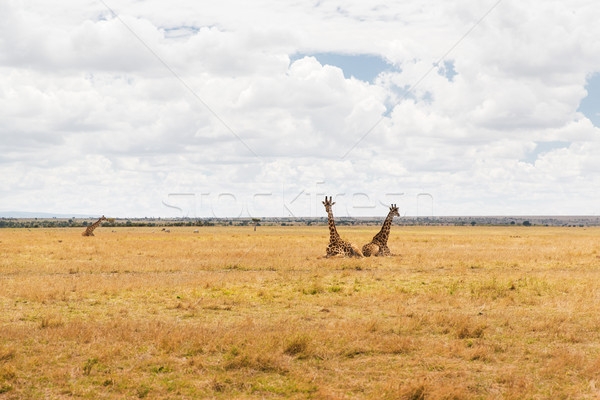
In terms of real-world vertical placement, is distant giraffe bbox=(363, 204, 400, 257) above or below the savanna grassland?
above

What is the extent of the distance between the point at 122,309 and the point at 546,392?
10.5 metres

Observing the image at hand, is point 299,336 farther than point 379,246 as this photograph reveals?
No

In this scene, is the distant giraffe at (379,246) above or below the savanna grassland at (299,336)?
above

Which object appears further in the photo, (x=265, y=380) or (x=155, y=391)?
(x=265, y=380)

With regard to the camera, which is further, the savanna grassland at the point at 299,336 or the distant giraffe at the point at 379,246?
the distant giraffe at the point at 379,246

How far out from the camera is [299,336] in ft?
34.1

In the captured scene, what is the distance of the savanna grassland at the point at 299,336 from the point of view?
8.26m

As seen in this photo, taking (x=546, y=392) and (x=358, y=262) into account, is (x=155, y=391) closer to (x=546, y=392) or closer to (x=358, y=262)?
(x=546, y=392)

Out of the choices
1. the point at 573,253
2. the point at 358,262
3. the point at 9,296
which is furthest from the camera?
the point at 573,253

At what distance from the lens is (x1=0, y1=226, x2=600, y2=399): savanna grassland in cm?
826

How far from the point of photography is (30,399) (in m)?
7.67

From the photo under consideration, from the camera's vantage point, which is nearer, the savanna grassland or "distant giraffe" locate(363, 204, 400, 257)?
the savanna grassland

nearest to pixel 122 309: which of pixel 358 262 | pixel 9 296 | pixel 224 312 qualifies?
pixel 224 312

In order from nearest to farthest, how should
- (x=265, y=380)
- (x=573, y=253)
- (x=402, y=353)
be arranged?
(x=265, y=380) → (x=402, y=353) → (x=573, y=253)
